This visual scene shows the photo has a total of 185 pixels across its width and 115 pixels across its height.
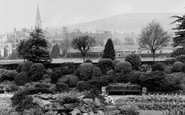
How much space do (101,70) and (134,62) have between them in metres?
3.52

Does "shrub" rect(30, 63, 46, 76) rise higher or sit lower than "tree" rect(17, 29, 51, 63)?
lower

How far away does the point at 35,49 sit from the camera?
34156 millimetres

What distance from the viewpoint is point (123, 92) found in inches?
909

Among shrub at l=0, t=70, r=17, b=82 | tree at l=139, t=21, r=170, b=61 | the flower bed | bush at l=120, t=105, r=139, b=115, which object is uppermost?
tree at l=139, t=21, r=170, b=61

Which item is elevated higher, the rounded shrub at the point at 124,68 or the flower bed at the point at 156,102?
the rounded shrub at the point at 124,68

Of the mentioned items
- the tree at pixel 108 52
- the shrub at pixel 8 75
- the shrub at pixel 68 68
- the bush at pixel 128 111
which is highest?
the tree at pixel 108 52

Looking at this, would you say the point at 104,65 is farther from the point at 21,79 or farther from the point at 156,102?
the point at 156,102

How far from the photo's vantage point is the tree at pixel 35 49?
33875 mm

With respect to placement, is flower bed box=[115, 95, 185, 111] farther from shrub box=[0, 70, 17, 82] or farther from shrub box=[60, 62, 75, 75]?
shrub box=[0, 70, 17, 82]

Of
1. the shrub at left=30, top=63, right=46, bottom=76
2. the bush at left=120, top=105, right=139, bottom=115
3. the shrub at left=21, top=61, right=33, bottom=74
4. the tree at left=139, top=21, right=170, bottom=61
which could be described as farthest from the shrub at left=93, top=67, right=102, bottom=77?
the bush at left=120, top=105, right=139, bottom=115

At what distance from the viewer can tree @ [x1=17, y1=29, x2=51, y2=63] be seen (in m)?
33.9

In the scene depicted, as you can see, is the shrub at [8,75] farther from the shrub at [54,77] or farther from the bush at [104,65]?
the bush at [104,65]

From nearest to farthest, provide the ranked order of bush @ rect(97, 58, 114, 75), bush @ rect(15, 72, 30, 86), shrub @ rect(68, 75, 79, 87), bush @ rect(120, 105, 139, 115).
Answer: bush @ rect(120, 105, 139, 115) → shrub @ rect(68, 75, 79, 87) → bush @ rect(15, 72, 30, 86) → bush @ rect(97, 58, 114, 75)

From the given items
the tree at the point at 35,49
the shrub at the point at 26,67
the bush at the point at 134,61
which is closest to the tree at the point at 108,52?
the bush at the point at 134,61
